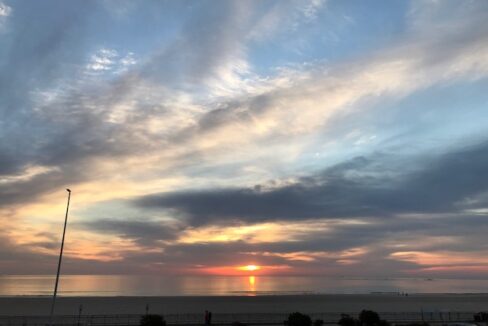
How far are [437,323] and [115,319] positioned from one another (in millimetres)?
48475

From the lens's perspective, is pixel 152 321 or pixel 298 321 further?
pixel 298 321

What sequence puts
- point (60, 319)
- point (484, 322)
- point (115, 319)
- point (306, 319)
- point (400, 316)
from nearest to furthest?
→ point (306, 319) < point (484, 322) < point (115, 319) < point (60, 319) < point (400, 316)

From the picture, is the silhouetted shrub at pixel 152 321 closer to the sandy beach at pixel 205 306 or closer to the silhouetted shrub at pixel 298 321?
the silhouetted shrub at pixel 298 321

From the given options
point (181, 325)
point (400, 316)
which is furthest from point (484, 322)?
point (181, 325)

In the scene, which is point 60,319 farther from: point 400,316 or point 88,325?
point 400,316

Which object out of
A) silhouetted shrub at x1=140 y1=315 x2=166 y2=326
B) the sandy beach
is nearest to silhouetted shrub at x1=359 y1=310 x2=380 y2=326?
silhouetted shrub at x1=140 y1=315 x2=166 y2=326

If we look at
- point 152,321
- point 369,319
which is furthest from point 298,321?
point 152,321

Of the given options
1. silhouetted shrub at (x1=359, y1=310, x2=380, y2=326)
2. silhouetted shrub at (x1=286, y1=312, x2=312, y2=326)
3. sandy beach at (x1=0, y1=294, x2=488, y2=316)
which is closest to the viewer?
silhouetted shrub at (x1=286, y1=312, x2=312, y2=326)

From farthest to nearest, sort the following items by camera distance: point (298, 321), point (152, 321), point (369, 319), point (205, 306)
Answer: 1. point (205, 306)
2. point (369, 319)
3. point (298, 321)
4. point (152, 321)

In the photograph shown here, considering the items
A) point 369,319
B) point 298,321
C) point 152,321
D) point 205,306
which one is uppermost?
point 205,306

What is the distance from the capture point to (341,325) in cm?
5638

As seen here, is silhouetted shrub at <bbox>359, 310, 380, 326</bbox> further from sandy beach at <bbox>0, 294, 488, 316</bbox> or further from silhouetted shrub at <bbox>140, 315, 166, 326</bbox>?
sandy beach at <bbox>0, 294, 488, 316</bbox>

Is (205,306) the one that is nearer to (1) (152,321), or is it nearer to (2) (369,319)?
(1) (152,321)

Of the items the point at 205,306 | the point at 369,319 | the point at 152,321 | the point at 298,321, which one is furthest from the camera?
the point at 205,306
